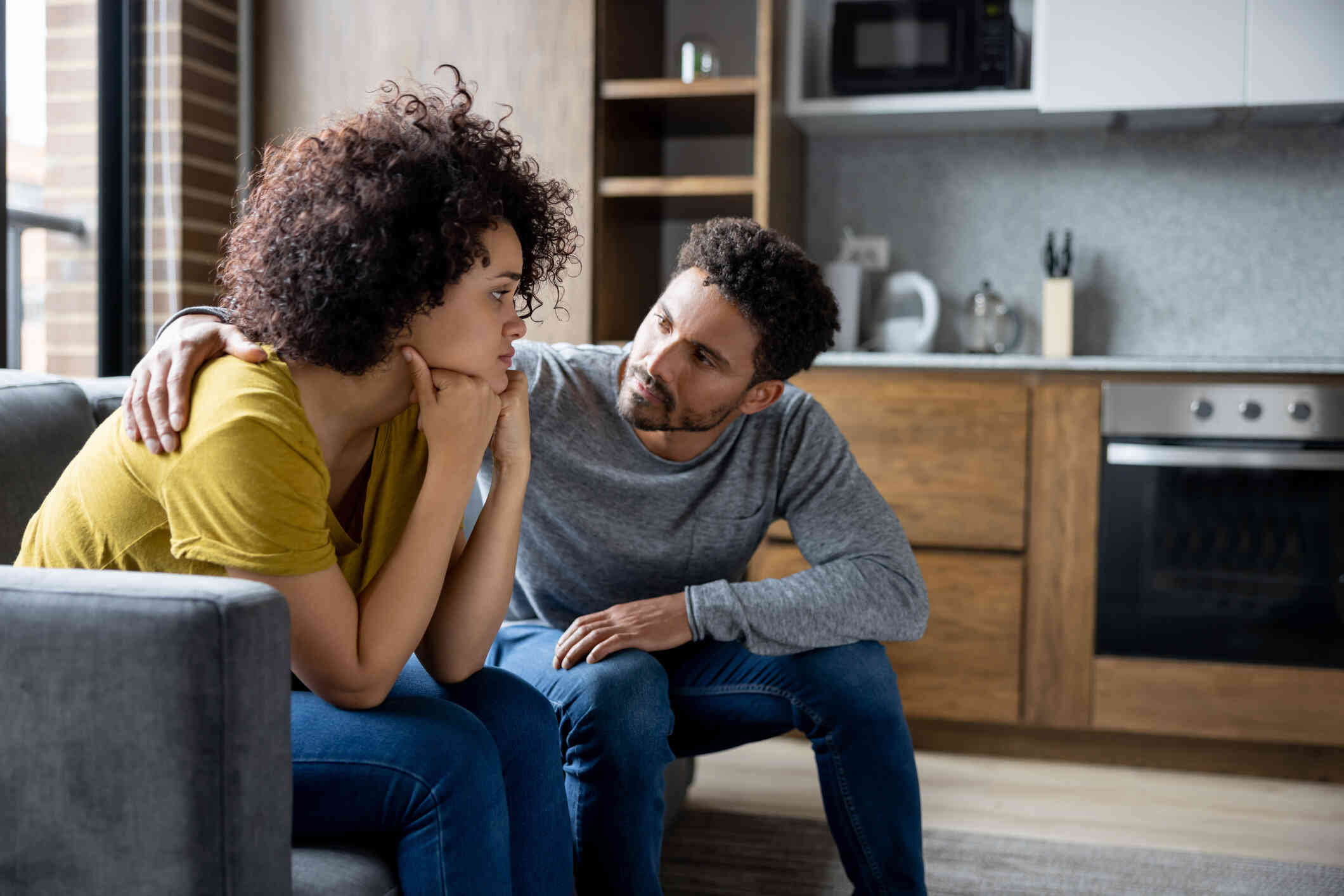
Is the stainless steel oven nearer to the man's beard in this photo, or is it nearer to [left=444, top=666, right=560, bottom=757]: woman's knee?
the man's beard

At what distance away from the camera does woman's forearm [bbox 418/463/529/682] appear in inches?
46.3

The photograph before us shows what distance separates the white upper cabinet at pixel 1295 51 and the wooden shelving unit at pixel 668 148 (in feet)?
3.50

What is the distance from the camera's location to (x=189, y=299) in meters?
2.80

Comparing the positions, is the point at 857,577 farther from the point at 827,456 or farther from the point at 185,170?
the point at 185,170

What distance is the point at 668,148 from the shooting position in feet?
10.5

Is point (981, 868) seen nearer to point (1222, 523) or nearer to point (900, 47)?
point (1222, 523)

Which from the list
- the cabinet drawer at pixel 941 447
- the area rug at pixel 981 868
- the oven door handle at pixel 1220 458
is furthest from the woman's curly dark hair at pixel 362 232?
the oven door handle at pixel 1220 458

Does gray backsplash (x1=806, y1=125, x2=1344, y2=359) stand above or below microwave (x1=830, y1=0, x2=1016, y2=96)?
below

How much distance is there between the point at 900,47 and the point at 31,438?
217cm

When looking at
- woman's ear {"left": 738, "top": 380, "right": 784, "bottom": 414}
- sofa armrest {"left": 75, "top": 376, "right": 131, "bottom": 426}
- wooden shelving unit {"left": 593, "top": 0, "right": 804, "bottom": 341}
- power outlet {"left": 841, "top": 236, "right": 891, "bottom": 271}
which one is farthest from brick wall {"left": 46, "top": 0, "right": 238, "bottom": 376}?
woman's ear {"left": 738, "top": 380, "right": 784, "bottom": 414}

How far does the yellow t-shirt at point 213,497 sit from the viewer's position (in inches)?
36.7

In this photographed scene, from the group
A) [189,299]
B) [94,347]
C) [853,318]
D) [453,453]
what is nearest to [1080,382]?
[853,318]

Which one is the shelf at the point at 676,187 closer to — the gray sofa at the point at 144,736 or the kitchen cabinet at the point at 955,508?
the kitchen cabinet at the point at 955,508

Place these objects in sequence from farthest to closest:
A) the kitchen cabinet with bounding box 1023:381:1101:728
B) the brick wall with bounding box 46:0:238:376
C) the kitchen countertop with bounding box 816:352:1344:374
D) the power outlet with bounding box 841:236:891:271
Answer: the power outlet with bounding box 841:236:891:271 → the brick wall with bounding box 46:0:238:376 → the kitchen cabinet with bounding box 1023:381:1101:728 → the kitchen countertop with bounding box 816:352:1344:374
